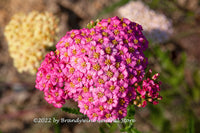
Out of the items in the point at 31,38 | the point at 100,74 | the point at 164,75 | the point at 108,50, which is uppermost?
the point at 31,38

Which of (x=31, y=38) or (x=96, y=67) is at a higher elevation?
(x=31, y=38)

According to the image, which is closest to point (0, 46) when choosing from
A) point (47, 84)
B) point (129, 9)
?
point (129, 9)

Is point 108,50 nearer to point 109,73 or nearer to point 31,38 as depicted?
point 109,73

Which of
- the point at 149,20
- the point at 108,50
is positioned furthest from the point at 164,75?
the point at 108,50

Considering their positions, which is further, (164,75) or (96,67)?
(164,75)

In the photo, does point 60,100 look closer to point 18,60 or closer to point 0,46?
point 18,60

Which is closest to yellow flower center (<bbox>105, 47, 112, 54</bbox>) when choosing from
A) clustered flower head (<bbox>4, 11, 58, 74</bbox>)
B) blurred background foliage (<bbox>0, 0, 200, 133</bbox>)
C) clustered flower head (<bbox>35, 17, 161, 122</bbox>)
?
clustered flower head (<bbox>35, 17, 161, 122</bbox>)
